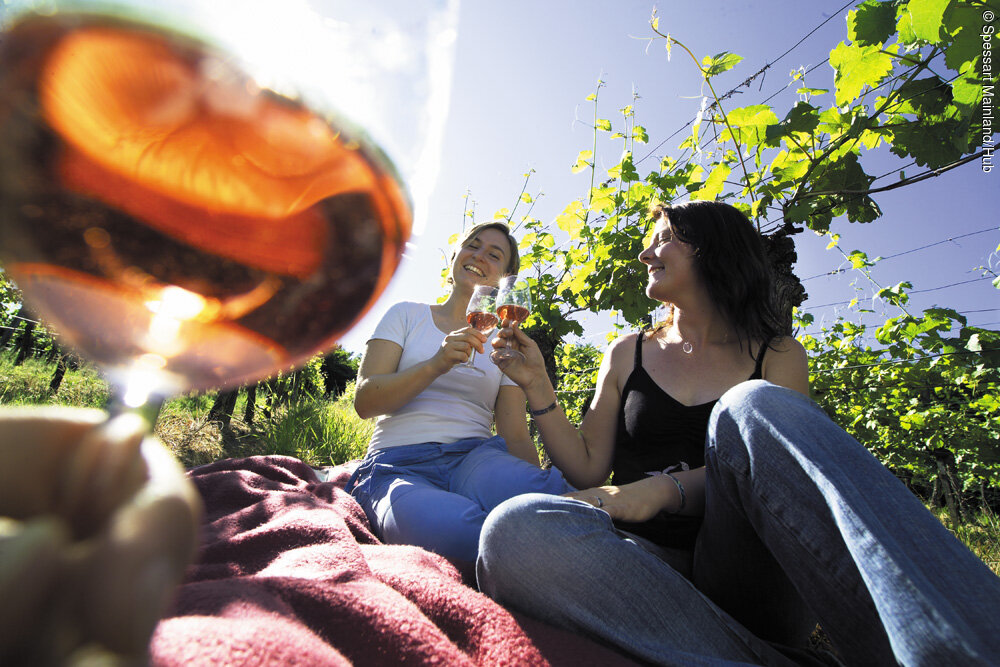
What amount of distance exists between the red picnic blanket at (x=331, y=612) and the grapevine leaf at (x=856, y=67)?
260cm

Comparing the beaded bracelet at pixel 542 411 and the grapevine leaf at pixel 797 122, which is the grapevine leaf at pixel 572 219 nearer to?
the grapevine leaf at pixel 797 122

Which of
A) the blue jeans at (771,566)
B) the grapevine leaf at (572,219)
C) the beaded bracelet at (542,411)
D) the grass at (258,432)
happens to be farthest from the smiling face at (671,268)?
the grass at (258,432)

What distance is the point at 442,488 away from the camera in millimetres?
2234

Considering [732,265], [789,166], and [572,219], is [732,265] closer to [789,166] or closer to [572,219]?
[789,166]

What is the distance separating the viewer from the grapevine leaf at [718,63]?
290 cm

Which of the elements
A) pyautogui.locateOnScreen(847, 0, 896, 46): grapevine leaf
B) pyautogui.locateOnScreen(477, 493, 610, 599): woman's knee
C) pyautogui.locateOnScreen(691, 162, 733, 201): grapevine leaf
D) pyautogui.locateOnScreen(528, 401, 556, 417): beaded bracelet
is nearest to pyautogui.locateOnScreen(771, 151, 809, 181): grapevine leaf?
pyautogui.locateOnScreen(691, 162, 733, 201): grapevine leaf

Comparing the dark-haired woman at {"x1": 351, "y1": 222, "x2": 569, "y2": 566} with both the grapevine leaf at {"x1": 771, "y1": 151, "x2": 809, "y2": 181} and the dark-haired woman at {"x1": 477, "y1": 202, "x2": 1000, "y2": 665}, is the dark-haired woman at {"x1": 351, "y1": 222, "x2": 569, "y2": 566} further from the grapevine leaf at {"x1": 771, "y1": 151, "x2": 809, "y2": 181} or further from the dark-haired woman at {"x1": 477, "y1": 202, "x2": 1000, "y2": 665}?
the grapevine leaf at {"x1": 771, "y1": 151, "x2": 809, "y2": 181}

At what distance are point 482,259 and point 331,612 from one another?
2.07 m

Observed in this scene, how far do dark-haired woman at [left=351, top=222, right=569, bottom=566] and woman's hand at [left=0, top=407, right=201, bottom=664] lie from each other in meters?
1.57

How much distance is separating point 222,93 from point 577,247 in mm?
4847

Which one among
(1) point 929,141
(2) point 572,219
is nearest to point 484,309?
(1) point 929,141

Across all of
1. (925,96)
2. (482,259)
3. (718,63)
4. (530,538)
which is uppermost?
(718,63)

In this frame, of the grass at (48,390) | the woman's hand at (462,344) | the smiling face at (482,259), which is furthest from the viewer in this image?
the grass at (48,390)

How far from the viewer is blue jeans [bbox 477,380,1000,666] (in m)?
0.87
